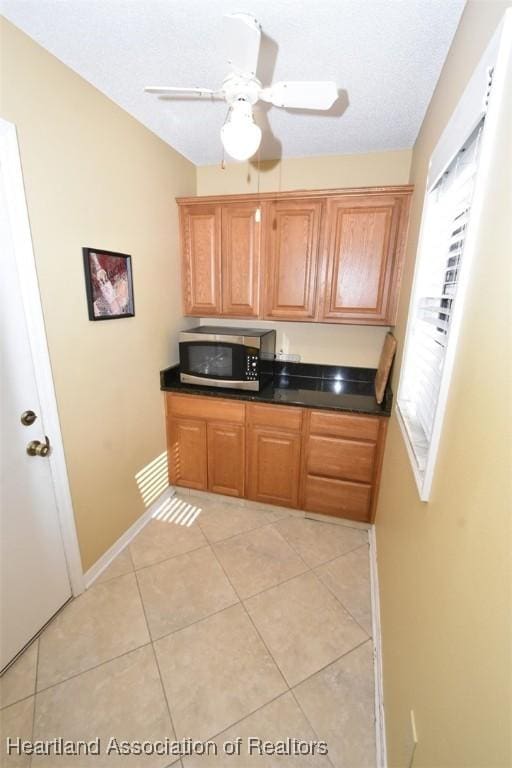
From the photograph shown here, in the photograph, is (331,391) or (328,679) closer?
(328,679)

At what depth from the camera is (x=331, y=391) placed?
2.39m

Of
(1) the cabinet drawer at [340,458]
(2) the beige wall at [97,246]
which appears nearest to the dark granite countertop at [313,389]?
(1) the cabinet drawer at [340,458]

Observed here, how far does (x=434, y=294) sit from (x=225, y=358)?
1.36 m

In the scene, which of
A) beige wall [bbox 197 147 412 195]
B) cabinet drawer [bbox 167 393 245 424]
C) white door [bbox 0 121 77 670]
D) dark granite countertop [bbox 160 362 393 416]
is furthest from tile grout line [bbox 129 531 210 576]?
beige wall [bbox 197 147 412 195]

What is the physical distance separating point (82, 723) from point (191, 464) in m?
1.46

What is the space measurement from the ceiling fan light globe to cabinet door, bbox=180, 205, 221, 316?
123cm

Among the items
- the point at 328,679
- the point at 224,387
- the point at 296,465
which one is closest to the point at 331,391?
the point at 296,465

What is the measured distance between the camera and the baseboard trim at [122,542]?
1.82 meters

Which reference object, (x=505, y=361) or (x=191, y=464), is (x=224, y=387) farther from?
(x=505, y=361)

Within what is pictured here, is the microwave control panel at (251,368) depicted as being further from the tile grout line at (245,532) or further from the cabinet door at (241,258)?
the tile grout line at (245,532)

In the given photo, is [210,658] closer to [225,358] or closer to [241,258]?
[225,358]

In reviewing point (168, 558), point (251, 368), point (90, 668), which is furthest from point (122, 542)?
point (251, 368)

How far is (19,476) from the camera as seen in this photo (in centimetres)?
140

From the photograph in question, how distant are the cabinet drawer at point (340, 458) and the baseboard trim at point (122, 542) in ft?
3.89
